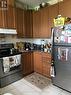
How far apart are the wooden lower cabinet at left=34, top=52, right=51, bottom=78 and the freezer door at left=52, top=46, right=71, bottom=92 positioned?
0.60 meters

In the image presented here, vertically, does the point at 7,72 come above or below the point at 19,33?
below

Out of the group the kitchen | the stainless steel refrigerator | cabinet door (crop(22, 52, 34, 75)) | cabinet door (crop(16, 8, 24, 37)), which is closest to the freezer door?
the stainless steel refrigerator

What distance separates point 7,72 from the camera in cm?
305

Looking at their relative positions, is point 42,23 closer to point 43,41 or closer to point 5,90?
point 43,41

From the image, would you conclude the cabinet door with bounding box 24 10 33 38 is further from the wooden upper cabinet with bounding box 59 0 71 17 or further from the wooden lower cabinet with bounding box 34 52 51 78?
the wooden upper cabinet with bounding box 59 0 71 17

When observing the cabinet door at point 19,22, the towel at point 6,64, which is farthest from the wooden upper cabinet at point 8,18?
the towel at point 6,64

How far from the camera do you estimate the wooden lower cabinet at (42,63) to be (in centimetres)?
347

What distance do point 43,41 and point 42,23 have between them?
72 centimetres

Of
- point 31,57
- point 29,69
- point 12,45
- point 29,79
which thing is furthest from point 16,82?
point 12,45

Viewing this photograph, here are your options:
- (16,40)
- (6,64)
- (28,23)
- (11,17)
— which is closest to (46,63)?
(6,64)

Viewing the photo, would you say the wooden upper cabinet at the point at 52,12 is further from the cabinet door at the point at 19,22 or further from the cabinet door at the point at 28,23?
the cabinet door at the point at 19,22

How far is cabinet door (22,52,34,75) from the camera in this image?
3.66 metres

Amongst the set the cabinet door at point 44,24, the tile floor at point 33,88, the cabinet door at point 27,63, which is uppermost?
the cabinet door at point 44,24

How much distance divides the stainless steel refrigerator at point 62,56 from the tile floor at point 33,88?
0.21 meters
